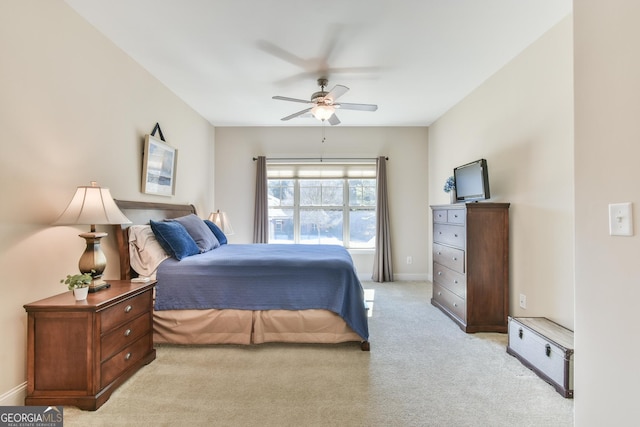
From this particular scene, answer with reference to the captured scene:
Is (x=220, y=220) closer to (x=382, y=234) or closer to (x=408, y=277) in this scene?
(x=382, y=234)

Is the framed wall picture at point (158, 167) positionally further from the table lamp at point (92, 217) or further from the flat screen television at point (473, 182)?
the flat screen television at point (473, 182)

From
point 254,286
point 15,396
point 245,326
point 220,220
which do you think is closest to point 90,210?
point 15,396

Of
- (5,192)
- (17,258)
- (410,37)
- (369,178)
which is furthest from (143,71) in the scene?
(369,178)

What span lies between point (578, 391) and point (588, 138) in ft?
3.29

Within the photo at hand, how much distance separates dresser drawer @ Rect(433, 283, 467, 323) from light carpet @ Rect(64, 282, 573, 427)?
0.29 meters

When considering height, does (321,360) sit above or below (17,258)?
below

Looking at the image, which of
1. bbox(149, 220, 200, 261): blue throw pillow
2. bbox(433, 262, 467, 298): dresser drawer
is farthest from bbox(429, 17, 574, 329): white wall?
bbox(149, 220, 200, 261): blue throw pillow

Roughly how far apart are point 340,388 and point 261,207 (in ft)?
11.7

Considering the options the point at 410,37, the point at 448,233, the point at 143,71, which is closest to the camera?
the point at 410,37

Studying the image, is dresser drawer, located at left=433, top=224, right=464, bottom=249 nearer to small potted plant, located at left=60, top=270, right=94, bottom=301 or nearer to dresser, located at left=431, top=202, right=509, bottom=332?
dresser, located at left=431, top=202, right=509, bottom=332

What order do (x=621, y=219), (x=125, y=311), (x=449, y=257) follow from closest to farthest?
(x=621, y=219) < (x=125, y=311) < (x=449, y=257)

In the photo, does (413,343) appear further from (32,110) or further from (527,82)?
(32,110)

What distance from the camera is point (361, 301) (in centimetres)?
258

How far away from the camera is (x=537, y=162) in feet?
8.53
